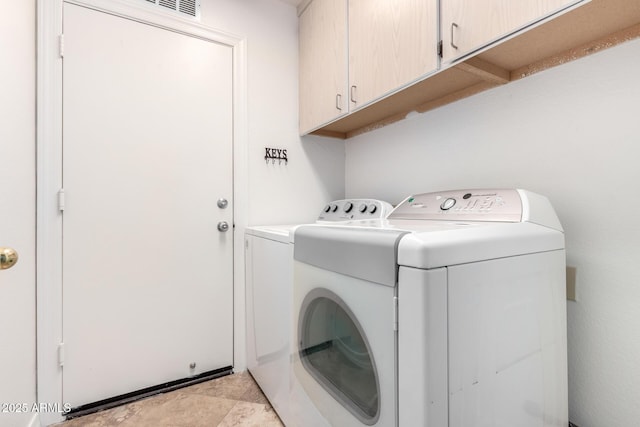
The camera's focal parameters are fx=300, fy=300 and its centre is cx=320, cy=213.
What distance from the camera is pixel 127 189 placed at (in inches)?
60.5

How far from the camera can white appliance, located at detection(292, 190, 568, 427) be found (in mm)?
653

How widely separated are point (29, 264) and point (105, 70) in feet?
3.17

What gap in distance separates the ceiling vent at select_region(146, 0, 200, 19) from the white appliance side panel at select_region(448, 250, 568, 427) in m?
1.91

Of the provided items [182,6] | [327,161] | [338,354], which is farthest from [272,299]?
[182,6]

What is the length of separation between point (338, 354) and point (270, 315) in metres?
0.51

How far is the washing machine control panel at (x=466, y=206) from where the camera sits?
96 centimetres

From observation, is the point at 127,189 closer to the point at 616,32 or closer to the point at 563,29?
the point at 563,29

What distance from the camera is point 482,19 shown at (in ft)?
3.09

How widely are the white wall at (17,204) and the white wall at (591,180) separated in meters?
1.91

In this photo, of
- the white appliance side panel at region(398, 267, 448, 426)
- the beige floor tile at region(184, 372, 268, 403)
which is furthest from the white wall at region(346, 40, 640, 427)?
the beige floor tile at region(184, 372, 268, 403)

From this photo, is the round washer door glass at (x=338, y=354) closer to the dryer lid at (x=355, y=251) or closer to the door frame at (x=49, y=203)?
the dryer lid at (x=355, y=251)

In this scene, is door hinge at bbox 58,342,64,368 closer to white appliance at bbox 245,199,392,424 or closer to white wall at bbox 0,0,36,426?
white wall at bbox 0,0,36,426

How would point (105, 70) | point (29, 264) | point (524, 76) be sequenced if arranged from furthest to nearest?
1. point (105, 70)
2. point (29, 264)
3. point (524, 76)

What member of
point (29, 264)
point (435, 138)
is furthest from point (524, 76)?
point (29, 264)
